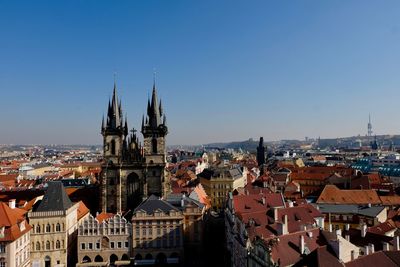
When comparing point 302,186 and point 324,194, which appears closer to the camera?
point 324,194

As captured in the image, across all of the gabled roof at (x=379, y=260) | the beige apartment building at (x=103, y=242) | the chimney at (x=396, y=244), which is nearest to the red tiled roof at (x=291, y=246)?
the gabled roof at (x=379, y=260)

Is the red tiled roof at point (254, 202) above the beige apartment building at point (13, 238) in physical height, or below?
above

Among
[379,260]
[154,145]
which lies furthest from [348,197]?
[379,260]

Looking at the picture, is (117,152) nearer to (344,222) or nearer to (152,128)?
(152,128)

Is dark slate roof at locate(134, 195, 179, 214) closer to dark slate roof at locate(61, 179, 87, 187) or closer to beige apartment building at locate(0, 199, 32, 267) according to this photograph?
beige apartment building at locate(0, 199, 32, 267)

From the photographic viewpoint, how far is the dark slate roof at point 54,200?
71625 millimetres

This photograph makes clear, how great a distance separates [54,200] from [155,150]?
90.6 ft

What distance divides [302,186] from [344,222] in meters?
62.5

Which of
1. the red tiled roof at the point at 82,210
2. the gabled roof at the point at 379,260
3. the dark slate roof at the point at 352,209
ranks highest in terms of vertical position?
the gabled roof at the point at 379,260

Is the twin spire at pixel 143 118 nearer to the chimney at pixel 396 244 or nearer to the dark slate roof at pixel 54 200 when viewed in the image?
the dark slate roof at pixel 54 200

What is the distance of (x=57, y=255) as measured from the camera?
71.2m

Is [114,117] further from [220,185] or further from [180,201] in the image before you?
[220,185]

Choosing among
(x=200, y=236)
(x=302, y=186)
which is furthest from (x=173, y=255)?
(x=302, y=186)

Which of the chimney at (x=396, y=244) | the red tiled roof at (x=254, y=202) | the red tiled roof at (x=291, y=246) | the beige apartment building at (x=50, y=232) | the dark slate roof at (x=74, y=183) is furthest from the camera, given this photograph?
the dark slate roof at (x=74, y=183)
